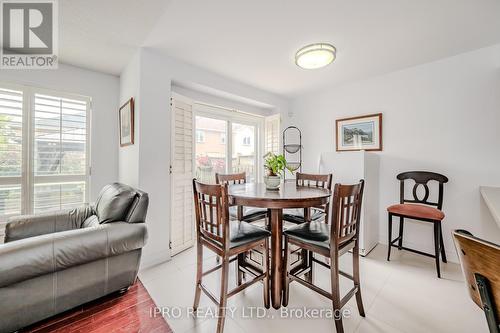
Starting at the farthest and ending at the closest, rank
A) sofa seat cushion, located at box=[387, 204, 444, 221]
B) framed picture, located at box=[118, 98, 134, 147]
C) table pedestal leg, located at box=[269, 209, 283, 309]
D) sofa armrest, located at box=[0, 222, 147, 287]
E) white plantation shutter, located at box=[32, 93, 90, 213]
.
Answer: white plantation shutter, located at box=[32, 93, 90, 213] → framed picture, located at box=[118, 98, 134, 147] → sofa seat cushion, located at box=[387, 204, 444, 221] → table pedestal leg, located at box=[269, 209, 283, 309] → sofa armrest, located at box=[0, 222, 147, 287]

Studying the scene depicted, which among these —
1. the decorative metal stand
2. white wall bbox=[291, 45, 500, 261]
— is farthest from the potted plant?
white wall bbox=[291, 45, 500, 261]

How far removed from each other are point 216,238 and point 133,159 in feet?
5.47

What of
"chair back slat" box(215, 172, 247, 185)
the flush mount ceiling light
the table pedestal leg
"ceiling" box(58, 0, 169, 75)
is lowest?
the table pedestal leg

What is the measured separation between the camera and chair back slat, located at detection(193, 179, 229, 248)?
1409 mm

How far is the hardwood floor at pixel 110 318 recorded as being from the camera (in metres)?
1.49

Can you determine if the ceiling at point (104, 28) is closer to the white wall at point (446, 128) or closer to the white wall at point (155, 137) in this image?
the white wall at point (155, 137)

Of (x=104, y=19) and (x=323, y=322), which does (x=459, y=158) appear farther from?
(x=104, y=19)

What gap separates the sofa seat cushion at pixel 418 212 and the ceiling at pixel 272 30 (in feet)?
6.18

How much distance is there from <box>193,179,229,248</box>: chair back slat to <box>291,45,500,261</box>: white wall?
2.73 metres

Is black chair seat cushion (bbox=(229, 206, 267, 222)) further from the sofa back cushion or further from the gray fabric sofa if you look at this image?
the sofa back cushion

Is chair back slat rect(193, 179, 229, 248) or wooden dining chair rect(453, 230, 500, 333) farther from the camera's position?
chair back slat rect(193, 179, 229, 248)

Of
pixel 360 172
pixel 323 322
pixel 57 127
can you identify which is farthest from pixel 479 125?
pixel 57 127

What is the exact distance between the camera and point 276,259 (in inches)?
65.7

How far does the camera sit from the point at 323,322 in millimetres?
1540
